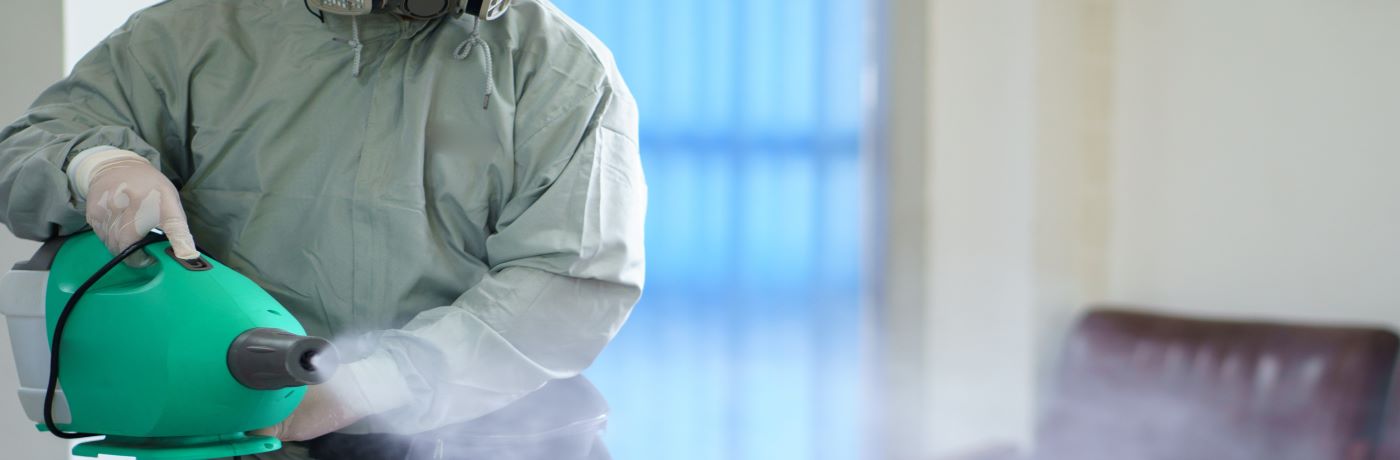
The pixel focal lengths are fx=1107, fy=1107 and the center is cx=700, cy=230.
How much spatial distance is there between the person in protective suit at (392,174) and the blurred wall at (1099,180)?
75.1 inches

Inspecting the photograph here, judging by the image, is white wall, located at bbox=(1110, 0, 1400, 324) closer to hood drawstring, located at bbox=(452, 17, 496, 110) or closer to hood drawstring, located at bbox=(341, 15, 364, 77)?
hood drawstring, located at bbox=(452, 17, 496, 110)

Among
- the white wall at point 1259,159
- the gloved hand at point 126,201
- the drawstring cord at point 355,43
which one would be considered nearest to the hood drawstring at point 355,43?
the drawstring cord at point 355,43

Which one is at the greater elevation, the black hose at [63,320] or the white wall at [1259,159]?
the black hose at [63,320]

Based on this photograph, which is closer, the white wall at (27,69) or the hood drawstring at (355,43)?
the hood drawstring at (355,43)

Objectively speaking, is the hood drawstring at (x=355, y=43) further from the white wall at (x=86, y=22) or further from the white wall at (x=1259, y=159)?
the white wall at (x=1259, y=159)

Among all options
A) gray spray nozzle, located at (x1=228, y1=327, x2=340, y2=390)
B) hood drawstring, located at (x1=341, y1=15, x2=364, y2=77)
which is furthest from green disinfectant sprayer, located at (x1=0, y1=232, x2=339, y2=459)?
hood drawstring, located at (x1=341, y1=15, x2=364, y2=77)

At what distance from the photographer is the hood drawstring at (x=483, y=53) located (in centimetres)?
105

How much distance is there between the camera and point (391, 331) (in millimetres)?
1007

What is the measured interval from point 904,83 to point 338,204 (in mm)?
2053

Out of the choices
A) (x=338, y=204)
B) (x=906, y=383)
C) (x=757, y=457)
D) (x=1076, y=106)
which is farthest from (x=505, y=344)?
(x=1076, y=106)

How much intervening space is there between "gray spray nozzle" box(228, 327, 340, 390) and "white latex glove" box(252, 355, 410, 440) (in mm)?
59

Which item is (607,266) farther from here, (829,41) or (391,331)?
(829,41)

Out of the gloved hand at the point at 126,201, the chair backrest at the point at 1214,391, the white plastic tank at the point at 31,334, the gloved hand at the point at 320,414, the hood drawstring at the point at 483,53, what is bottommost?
the chair backrest at the point at 1214,391

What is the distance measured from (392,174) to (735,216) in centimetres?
174
